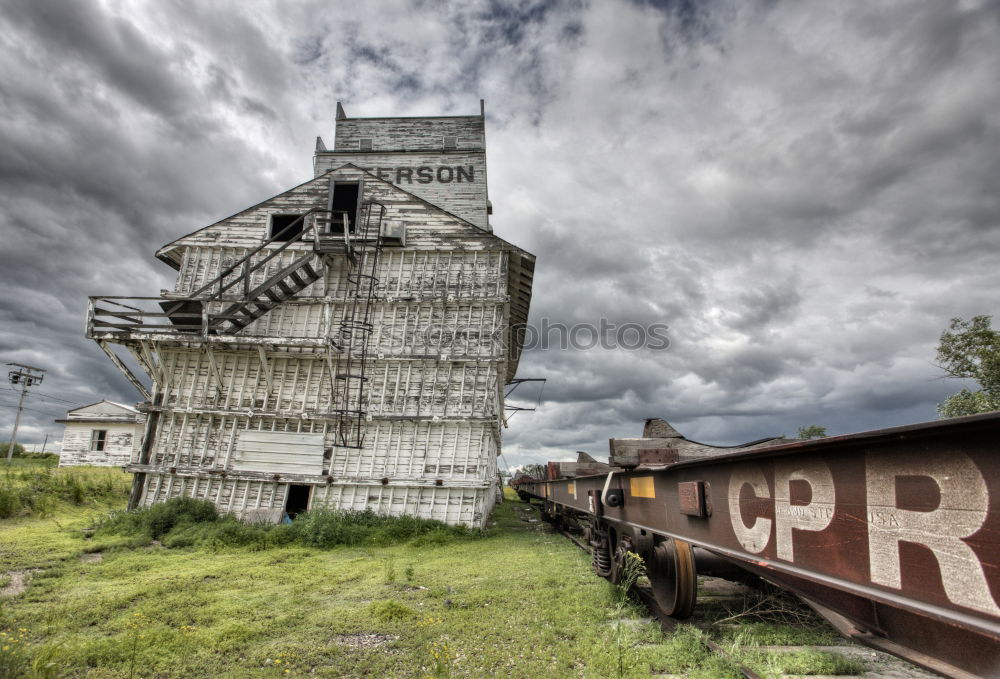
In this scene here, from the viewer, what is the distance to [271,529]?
12.6 metres

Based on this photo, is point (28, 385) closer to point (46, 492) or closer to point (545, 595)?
point (46, 492)

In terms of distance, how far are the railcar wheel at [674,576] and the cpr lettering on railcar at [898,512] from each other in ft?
4.67

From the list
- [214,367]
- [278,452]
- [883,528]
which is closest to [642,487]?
[883,528]

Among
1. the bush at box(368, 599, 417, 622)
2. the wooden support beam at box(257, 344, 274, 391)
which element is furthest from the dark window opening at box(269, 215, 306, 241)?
the bush at box(368, 599, 417, 622)

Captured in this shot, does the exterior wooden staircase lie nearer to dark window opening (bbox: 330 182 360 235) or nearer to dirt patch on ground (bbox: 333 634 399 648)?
dark window opening (bbox: 330 182 360 235)

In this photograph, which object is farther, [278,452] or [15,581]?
[278,452]

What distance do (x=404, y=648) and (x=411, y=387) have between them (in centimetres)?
975

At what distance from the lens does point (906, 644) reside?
8.08 feet

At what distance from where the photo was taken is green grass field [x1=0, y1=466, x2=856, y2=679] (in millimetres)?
4582

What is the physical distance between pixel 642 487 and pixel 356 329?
11.6 meters

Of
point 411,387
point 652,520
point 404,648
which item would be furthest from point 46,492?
point 652,520

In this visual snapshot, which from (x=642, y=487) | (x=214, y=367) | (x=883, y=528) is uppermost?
(x=214, y=367)

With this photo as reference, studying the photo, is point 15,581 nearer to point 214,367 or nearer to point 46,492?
point 214,367

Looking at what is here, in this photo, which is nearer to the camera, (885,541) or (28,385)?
(885,541)
